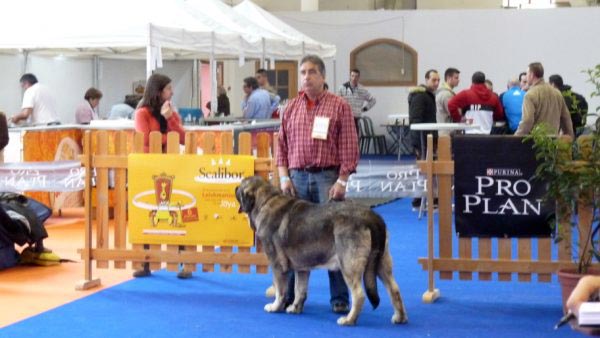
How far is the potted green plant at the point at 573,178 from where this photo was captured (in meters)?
6.86

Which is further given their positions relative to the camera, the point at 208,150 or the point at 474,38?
the point at 474,38

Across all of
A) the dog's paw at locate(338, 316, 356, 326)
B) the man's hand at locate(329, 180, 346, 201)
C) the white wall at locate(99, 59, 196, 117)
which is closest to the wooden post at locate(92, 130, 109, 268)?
the man's hand at locate(329, 180, 346, 201)

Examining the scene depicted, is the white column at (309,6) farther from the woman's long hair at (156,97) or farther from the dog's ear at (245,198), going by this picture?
the dog's ear at (245,198)

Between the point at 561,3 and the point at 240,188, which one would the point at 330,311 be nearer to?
the point at 240,188

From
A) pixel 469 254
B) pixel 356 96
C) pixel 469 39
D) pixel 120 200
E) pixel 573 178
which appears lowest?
pixel 469 254

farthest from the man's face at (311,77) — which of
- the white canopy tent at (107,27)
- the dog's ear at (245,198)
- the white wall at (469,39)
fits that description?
the white wall at (469,39)

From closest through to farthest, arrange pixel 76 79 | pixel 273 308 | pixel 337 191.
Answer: pixel 337 191
pixel 273 308
pixel 76 79

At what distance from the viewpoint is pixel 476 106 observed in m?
13.6

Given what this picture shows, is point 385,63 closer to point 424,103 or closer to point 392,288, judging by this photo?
point 424,103

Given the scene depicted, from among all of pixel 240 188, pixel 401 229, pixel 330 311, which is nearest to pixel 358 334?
pixel 330 311

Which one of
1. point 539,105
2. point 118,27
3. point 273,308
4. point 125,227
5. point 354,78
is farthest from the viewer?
point 354,78

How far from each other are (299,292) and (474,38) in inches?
701

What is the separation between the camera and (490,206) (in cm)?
735

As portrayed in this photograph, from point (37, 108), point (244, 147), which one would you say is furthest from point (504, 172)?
point (37, 108)
